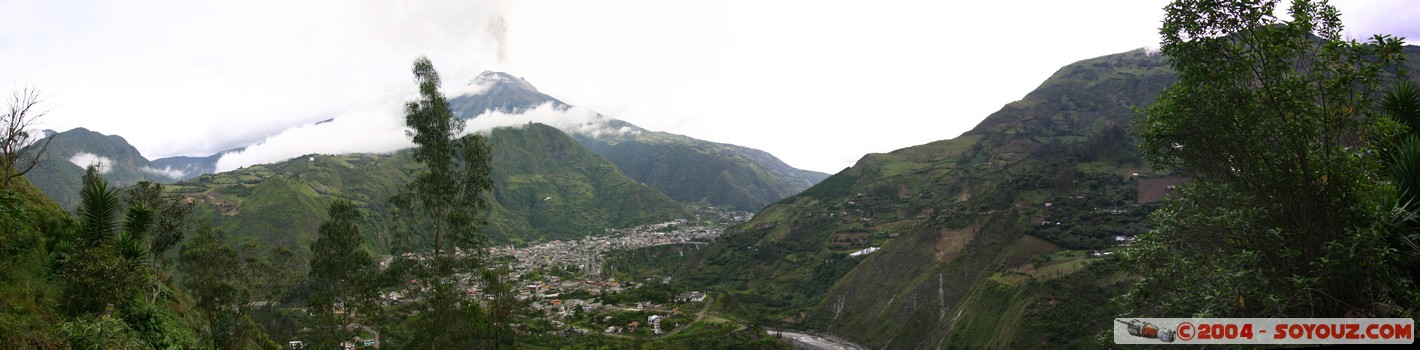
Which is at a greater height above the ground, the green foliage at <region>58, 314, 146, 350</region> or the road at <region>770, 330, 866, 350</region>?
the green foliage at <region>58, 314, 146, 350</region>

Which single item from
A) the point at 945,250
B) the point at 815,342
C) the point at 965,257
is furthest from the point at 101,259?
the point at 945,250

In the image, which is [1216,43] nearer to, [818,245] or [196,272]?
[196,272]

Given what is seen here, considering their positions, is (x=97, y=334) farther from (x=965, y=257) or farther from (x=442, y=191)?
(x=965, y=257)

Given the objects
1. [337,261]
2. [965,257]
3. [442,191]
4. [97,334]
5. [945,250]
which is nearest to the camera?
[97,334]

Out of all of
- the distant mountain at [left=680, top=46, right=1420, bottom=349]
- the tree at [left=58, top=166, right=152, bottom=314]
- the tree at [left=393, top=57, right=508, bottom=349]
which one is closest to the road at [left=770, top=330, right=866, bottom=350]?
the distant mountain at [left=680, top=46, right=1420, bottom=349]

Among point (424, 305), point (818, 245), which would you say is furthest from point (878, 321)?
point (424, 305)

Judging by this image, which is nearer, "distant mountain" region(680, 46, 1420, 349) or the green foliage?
the green foliage

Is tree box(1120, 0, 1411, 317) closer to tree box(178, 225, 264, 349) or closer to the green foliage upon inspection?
the green foliage
